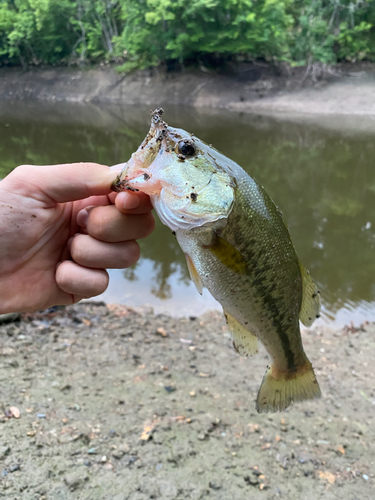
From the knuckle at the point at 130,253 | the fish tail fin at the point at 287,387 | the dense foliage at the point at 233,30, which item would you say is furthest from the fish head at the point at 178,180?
the dense foliage at the point at 233,30

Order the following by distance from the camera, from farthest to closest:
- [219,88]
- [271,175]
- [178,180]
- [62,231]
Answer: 1. [219,88]
2. [271,175]
3. [62,231]
4. [178,180]

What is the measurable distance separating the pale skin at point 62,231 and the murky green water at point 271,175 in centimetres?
390

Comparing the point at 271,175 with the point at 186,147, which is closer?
the point at 186,147

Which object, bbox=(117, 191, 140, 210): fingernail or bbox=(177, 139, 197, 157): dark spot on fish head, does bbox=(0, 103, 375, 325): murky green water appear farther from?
bbox=(177, 139, 197, 157): dark spot on fish head

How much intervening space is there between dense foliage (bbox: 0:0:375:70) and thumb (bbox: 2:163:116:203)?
1210 inches

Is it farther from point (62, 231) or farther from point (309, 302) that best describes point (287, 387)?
point (62, 231)

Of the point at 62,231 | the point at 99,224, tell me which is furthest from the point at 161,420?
the point at 99,224

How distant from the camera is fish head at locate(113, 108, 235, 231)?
1.64 meters

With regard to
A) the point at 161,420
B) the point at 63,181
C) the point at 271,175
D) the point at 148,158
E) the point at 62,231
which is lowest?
the point at 271,175

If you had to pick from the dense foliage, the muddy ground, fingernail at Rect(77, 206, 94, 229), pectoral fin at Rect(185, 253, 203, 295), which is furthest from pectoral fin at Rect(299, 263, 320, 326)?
the dense foliage

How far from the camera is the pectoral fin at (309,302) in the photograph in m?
2.01

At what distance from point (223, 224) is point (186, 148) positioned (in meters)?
0.40

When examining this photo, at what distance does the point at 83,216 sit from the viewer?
2221 mm

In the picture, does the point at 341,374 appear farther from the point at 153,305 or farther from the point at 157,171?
the point at 157,171
